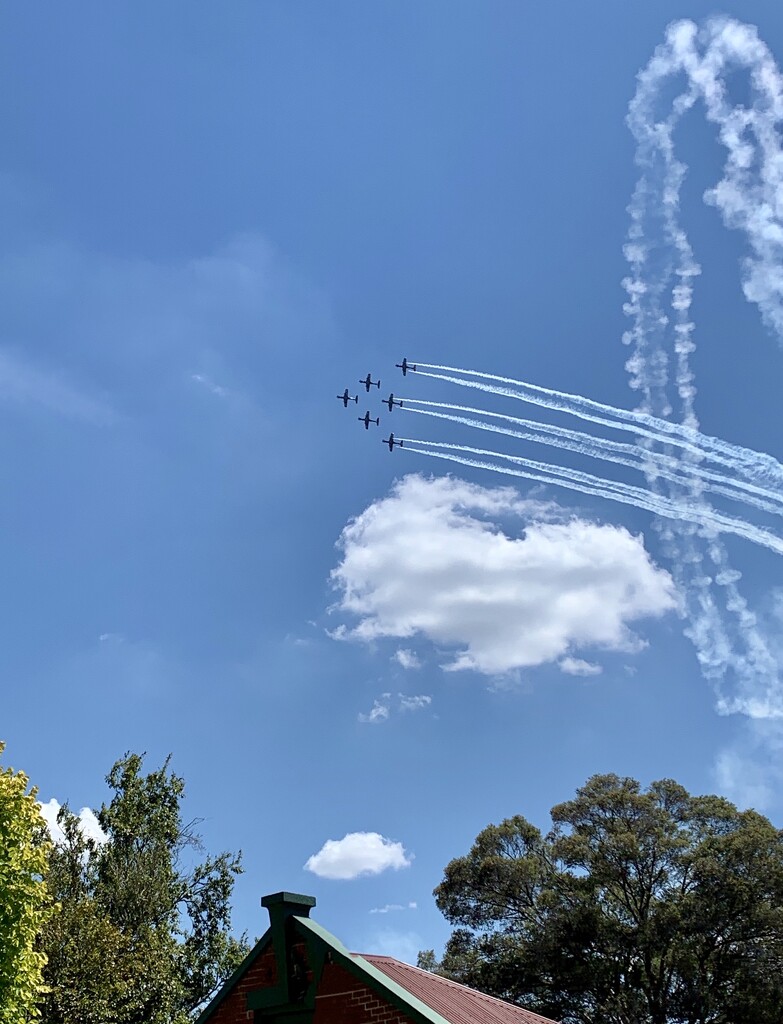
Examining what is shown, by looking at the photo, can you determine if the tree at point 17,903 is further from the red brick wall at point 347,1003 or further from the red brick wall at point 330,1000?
the red brick wall at point 347,1003

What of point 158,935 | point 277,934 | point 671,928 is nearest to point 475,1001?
point 277,934

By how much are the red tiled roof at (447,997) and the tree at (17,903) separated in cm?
1206

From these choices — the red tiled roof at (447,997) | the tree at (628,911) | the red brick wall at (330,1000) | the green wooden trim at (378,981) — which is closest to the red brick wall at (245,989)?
the red brick wall at (330,1000)

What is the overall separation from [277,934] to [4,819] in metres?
12.7

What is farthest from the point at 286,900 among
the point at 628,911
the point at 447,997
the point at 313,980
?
the point at 628,911

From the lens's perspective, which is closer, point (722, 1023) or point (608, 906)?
point (722, 1023)

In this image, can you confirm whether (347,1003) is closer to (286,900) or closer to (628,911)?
(286,900)

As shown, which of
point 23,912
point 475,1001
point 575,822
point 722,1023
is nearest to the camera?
point 475,1001

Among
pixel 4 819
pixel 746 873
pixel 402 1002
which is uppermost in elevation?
pixel 746 873

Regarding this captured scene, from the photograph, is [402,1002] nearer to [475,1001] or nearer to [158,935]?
[475,1001]

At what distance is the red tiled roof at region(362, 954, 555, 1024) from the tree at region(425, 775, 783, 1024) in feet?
88.4

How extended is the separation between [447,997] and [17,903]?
1331 centimetres

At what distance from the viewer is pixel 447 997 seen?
15070mm

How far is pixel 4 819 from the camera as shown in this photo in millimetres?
23656
